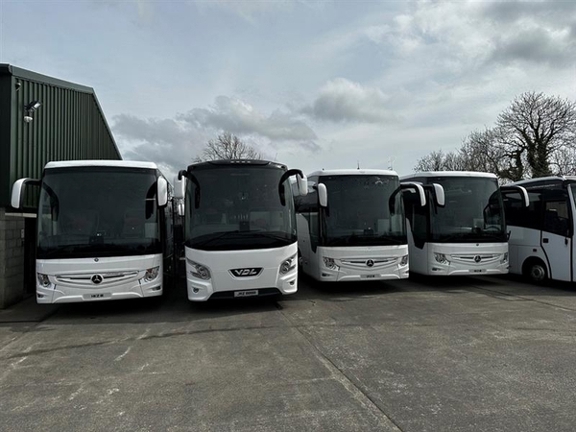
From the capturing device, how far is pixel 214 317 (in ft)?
26.5

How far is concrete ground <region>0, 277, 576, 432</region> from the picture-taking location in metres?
3.85

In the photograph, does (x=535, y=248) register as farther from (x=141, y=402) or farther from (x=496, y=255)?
(x=141, y=402)

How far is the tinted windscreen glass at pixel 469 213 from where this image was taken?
10.9 m

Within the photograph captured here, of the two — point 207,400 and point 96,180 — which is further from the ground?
point 96,180

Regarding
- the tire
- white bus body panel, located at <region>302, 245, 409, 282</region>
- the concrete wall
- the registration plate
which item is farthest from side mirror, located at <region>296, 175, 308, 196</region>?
the tire

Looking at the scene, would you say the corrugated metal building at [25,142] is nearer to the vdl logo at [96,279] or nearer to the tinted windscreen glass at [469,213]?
the vdl logo at [96,279]

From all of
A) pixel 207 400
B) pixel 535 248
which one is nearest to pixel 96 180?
pixel 207 400

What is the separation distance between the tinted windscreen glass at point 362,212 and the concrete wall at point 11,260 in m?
7.26

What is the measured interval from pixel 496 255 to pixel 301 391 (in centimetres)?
836

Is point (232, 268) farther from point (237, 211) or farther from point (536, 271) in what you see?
point (536, 271)

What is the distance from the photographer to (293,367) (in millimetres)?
5203

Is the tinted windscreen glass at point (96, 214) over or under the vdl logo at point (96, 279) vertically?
over

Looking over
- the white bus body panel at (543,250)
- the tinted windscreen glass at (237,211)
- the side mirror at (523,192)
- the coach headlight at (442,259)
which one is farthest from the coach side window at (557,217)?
the tinted windscreen glass at (237,211)

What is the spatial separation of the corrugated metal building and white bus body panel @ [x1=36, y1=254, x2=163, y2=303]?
7.99 feet
